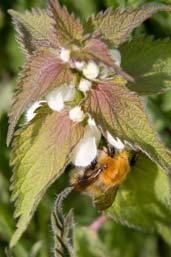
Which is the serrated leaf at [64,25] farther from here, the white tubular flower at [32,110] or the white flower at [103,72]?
the white tubular flower at [32,110]

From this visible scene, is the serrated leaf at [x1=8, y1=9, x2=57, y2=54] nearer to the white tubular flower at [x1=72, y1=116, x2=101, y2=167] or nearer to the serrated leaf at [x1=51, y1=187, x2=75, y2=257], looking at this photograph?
the white tubular flower at [x1=72, y1=116, x2=101, y2=167]

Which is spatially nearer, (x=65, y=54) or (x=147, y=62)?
(x=65, y=54)

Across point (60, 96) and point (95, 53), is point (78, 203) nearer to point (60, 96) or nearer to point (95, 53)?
point (60, 96)

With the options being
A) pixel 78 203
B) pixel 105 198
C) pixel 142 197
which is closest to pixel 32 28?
pixel 105 198

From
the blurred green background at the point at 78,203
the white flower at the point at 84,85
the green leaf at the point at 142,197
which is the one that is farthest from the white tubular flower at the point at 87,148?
the blurred green background at the point at 78,203

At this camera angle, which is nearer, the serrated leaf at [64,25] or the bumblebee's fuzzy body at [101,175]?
the serrated leaf at [64,25]

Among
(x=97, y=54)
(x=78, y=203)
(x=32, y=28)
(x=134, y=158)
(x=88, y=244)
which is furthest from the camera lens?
(x=78, y=203)
